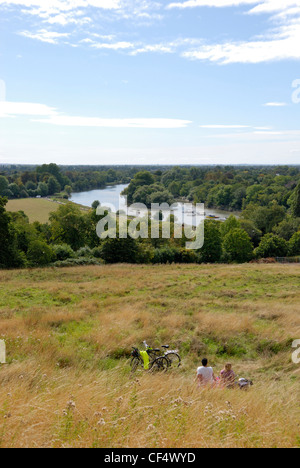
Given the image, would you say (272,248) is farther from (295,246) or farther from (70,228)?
(70,228)

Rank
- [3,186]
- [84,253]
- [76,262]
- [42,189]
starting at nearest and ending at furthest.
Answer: [76,262] → [84,253] → [3,186] → [42,189]

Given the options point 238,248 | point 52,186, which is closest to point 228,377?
point 238,248

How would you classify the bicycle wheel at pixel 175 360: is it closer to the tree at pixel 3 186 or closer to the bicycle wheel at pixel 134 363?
the bicycle wheel at pixel 134 363

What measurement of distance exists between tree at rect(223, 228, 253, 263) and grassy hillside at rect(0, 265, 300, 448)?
23477 mm

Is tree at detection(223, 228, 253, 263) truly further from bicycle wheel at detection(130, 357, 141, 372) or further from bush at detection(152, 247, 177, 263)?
bicycle wheel at detection(130, 357, 141, 372)

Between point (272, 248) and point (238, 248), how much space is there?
17.1 feet

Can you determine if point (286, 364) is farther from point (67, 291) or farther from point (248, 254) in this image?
point (248, 254)

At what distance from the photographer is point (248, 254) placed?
44.1 metres

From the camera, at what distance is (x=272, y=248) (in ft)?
148

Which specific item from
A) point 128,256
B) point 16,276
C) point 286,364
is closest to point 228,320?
point 286,364

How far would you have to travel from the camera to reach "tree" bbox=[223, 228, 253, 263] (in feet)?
144

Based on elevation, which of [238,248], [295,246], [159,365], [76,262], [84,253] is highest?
[159,365]

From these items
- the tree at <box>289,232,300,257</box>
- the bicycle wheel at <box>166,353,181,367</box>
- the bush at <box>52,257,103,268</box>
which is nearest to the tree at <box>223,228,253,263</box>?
the tree at <box>289,232,300,257</box>

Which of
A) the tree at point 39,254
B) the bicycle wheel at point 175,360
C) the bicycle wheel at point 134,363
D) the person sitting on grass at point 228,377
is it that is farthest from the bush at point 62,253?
the person sitting on grass at point 228,377
